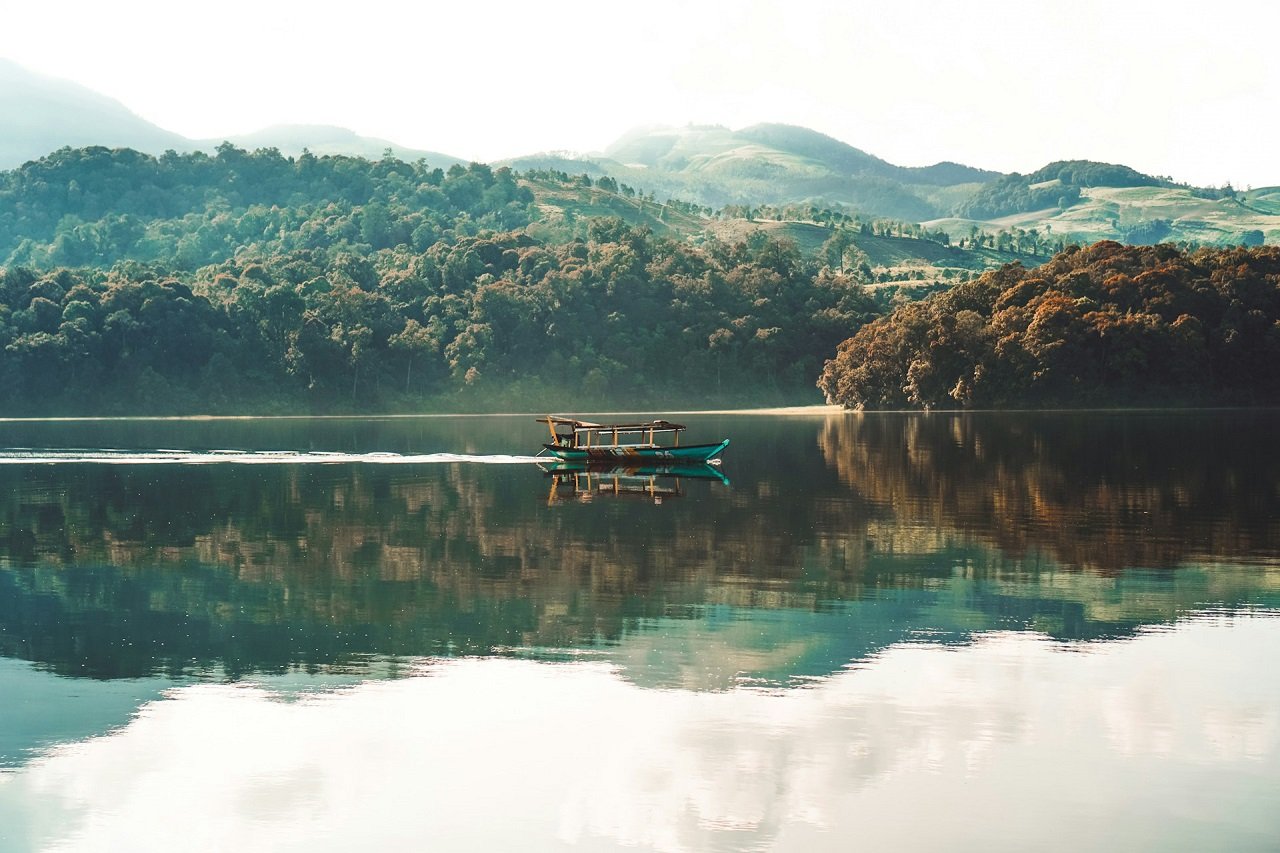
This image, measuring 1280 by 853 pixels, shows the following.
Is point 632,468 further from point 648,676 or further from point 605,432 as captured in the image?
point 648,676

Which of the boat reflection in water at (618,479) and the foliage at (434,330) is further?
the foliage at (434,330)

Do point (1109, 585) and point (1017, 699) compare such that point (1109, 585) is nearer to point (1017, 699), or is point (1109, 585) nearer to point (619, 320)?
point (1017, 699)

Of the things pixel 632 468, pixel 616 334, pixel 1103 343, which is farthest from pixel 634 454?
pixel 616 334

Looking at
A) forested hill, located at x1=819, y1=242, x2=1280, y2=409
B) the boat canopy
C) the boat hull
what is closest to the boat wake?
the boat canopy

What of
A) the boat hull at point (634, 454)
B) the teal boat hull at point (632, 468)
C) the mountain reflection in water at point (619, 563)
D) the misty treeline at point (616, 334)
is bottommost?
the teal boat hull at point (632, 468)

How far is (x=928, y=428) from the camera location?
9688cm

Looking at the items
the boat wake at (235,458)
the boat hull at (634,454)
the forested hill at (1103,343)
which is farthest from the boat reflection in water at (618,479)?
the forested hill at (1103,343)

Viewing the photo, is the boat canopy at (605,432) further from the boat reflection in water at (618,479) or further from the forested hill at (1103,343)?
the forested hill at (1103,343)

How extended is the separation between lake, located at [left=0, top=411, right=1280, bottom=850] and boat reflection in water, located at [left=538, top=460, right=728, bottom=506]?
5.88 meters

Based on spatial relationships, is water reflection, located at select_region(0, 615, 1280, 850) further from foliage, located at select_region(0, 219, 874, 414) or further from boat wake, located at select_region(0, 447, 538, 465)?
foliage, located at select_region(0, 219, 874, 414)

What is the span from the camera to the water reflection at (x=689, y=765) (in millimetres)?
14484

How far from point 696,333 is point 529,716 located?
160161 millimetres

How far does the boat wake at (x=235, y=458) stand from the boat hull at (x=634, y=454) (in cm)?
385

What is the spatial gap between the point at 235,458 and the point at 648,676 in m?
54.8
